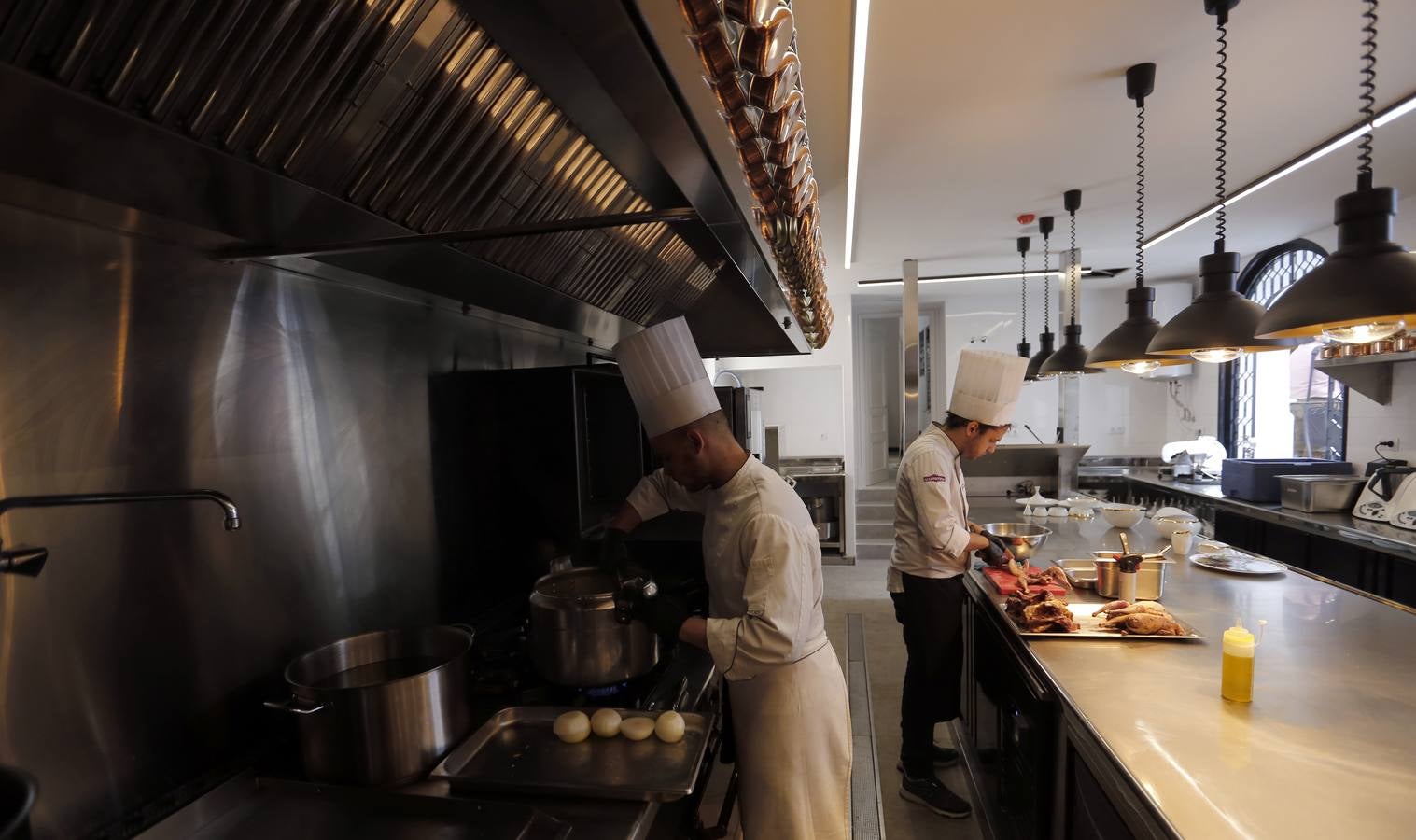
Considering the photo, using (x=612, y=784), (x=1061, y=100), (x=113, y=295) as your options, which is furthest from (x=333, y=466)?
(x=1061, y=100)

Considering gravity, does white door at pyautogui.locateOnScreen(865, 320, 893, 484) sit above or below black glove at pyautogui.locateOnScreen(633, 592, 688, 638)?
above

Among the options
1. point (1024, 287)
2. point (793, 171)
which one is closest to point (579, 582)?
point (793, 171)

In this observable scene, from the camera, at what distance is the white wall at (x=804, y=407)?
697cm

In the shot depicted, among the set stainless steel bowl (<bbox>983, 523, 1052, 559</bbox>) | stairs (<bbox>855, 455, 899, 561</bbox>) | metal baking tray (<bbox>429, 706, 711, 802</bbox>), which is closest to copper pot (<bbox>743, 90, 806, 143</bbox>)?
metal baking tray (<bbox>429, 706, 711, 802</bbox>)

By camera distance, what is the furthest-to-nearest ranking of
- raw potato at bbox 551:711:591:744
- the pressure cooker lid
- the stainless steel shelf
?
the stainless steel shelf → the pressure cooker lid → raw potato at bbox 551:711:591:744

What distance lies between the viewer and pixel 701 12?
2.99ft

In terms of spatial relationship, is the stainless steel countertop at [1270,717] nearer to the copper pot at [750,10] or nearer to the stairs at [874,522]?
the copper pot at [750,10]

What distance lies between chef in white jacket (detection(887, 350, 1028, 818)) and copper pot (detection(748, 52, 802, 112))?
6.26 ft

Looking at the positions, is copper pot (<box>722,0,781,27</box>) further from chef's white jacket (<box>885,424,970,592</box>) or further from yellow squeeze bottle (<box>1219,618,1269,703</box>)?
chef's white jacket (<box>885,424,970,592</box>)

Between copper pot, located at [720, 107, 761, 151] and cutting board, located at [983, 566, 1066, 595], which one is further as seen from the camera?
cutting board, located at [983, 566, 1066, 595]

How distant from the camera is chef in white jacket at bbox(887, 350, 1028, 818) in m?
2.69

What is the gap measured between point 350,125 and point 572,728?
1255mm

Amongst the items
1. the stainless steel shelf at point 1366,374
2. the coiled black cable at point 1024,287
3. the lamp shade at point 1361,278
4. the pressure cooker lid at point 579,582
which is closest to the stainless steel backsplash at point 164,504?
the pressure cooker lid at point 579,582

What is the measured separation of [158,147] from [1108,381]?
8674 mm
